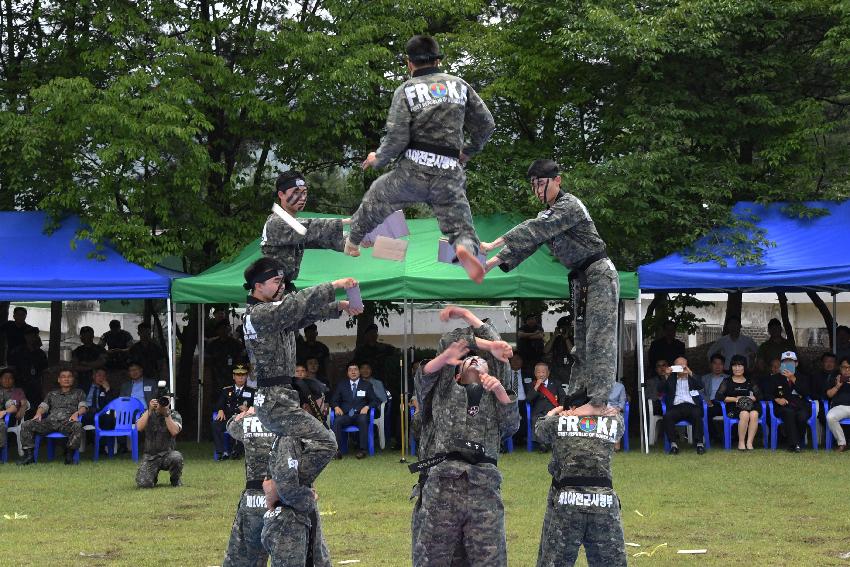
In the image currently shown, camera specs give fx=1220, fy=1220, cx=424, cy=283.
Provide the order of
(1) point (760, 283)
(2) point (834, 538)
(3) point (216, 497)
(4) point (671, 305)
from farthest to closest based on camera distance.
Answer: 1. (4) point (671, 305)
2. (1) point (760, 283)
3. (3) point (216, 497)
4. (2) point (834, 538)

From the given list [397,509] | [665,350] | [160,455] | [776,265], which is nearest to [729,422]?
[665,350]

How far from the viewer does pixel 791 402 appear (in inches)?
595

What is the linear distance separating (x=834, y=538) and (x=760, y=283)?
5.54 metres

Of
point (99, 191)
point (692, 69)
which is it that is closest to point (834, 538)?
point (692, 69)

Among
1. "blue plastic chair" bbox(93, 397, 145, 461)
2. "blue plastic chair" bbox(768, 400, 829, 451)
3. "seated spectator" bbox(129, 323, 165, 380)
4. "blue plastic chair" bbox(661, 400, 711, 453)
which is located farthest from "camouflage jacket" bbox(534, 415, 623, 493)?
"seated spectator" bbox(129, 323, 165, 380)

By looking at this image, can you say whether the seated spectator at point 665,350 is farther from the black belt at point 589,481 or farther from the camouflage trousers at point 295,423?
the camouflage trousers at point 295,423

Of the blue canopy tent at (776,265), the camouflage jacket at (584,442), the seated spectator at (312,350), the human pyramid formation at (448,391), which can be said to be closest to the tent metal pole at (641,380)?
the blue canopy tent at (776,265)

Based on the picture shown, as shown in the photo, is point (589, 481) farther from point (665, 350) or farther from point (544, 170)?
point (665, 350)

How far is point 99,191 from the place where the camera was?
16.0m

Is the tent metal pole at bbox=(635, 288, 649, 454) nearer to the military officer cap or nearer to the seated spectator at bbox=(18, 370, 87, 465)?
the seated spectator at bbox=(18, 370, 87, 465)

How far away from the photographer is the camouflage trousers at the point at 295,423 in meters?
6.51

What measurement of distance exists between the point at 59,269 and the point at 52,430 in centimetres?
197

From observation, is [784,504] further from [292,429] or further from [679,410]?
[292,429]

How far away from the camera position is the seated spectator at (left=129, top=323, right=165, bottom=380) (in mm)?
16875
